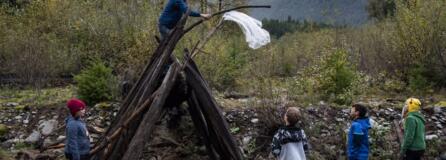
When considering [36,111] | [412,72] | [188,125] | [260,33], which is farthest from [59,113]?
[412,72]

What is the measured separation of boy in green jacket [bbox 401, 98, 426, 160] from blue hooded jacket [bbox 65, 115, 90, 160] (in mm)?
4540

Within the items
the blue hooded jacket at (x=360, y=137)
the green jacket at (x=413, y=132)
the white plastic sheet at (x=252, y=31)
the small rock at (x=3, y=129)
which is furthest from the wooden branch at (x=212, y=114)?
the small rock at (x=3, y=129)

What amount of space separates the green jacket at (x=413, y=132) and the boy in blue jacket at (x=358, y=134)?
2.75 ft

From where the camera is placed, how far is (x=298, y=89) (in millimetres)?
11727

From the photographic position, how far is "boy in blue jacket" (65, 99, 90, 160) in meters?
6.61

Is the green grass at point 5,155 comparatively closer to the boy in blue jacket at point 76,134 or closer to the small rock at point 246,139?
the boy in blue jacket at point 76,134

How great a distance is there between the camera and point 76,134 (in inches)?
262

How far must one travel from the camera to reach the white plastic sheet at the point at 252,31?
6332 mm

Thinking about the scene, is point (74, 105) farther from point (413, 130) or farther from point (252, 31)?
point (413, 130)

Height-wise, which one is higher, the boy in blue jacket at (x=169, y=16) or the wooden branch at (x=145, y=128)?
the boy in blue jacket at (x=169, y=16)

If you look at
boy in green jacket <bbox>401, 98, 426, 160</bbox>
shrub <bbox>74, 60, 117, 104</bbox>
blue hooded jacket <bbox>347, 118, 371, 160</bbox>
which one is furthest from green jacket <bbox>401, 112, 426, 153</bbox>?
shrub <bbox>74, 60, 117, 104</bbox>

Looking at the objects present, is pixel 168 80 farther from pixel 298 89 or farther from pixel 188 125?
pixel 298 89

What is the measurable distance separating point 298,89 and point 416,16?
4.20m

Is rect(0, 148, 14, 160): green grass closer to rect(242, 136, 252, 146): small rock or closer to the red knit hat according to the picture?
the red knit hat
